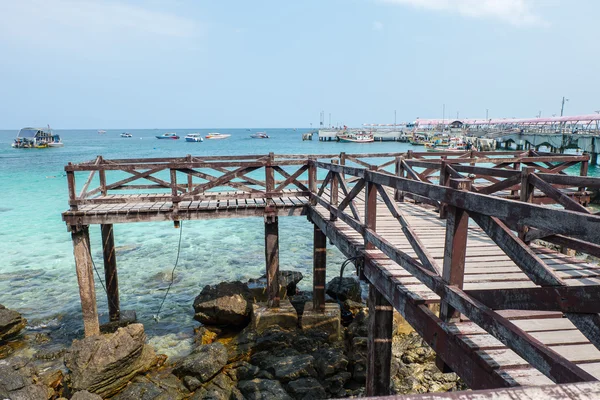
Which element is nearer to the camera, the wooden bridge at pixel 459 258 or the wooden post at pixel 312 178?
the wooden bridge at pixel 459 258

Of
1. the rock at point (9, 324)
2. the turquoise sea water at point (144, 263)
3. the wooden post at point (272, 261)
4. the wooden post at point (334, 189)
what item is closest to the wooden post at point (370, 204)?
the wooden post at point (334, 189)

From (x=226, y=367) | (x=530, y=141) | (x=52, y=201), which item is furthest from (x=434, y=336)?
(x=530, y=141)

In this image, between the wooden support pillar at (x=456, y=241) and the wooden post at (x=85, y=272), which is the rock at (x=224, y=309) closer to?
the wooden post at (x=85, y=272)

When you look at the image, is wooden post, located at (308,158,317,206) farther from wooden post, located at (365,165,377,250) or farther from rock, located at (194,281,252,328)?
wooden post, located at (365,165,377,250)

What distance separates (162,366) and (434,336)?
7561 millimetres

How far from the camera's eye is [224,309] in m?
10.7

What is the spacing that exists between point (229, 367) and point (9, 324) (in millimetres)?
6864

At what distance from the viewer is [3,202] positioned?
32000mm

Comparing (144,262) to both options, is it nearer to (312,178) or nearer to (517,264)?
(312,178)

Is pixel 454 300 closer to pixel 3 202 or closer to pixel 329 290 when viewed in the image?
pixel 329 290

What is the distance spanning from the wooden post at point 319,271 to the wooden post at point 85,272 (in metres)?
5.57

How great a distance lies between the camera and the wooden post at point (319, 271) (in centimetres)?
1046

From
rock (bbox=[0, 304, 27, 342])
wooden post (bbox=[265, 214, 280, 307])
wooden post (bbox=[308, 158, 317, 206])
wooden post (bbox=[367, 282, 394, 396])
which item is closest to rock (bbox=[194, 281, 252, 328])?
wooden post (bbox=[265, 214, 280, 307])

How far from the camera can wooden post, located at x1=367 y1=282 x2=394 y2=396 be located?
5637mm
